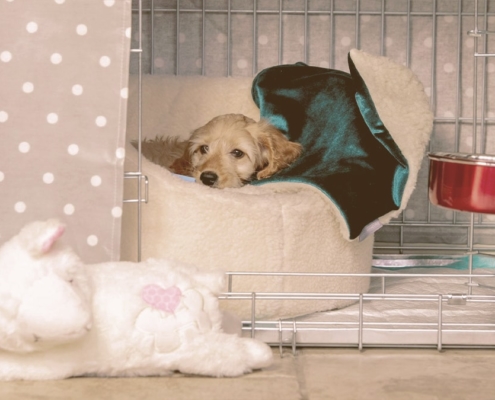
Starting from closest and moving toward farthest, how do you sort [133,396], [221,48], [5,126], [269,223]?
[133,396] < [5,126] < [269,223] < [221,48]

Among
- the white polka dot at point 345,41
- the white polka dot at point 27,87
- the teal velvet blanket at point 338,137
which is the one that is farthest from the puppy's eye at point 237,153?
the white polka dot at point 27,87

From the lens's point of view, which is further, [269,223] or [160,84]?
[160,84]

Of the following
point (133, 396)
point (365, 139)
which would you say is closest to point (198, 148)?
point (365, 139)

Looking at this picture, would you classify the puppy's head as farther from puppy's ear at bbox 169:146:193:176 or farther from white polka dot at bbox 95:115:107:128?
white polka dot at bbox 95:115:107:128

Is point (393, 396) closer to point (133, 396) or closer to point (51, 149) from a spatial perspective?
point (133, 396)

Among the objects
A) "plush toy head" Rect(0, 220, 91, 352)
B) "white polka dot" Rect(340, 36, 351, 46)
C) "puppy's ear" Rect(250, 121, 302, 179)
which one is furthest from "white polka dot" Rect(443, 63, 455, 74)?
"plush toy head" Rect(0, 220, 91, 352)

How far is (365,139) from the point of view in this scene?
2.31m

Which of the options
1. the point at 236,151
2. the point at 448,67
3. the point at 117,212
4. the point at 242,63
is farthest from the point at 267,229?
the point at 448,67

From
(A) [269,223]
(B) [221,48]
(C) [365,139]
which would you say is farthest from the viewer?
(B) [221,48]

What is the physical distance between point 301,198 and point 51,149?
0.62 m

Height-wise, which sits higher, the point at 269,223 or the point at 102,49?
the point at 102,49

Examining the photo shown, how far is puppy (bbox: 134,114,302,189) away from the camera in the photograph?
2.67 meters

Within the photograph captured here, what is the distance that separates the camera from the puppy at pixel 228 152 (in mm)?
2670

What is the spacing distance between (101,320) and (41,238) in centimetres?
20
